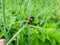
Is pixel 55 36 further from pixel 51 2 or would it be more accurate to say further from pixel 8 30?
pixel 51 2

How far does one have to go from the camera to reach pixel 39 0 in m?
2.03

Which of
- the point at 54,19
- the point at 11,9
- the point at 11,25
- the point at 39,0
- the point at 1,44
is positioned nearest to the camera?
the point at 1,44

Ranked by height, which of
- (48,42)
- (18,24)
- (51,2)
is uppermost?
(51,2)

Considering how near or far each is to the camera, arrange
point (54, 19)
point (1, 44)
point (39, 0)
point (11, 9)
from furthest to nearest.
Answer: point (39, 0)
point (11, 9)
point (54, 19)
point (1, 44)

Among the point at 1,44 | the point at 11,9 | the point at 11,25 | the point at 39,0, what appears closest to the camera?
the point at 1,44

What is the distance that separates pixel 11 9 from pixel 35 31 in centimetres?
48

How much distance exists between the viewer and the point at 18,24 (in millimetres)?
1380

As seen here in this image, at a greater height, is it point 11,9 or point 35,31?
point 11,9

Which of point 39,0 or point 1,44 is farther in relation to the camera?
point 39,0

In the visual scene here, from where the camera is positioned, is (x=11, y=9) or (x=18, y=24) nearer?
(x=18, y=24)

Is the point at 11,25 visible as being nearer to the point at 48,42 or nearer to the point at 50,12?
the point at 48,42

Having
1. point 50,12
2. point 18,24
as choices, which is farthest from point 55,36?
A: point 50,12

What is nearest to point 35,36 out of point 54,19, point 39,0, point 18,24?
point 18,24

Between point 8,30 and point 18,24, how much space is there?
108 millimetres
